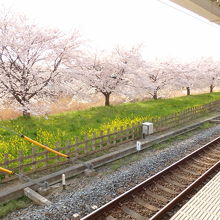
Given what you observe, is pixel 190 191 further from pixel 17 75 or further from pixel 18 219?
pixel 17 75

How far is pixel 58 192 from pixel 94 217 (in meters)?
2.38

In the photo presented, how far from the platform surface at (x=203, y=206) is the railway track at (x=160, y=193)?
0.38 meters

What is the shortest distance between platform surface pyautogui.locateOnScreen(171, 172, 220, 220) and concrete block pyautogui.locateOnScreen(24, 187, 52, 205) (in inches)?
155

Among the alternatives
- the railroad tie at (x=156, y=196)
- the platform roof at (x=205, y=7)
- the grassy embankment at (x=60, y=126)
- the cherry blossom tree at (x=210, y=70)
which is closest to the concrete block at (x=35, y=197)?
the grassy embankment at (x=60, y=126)

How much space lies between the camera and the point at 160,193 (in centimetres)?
827

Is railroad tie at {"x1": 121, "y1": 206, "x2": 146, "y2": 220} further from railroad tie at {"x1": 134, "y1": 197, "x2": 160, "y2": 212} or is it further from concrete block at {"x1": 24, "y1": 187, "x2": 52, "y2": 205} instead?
concrete block at {"x1": 24, "y1": 187, "x2": 52, "y2": 205}

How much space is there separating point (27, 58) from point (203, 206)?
15842 millimetres

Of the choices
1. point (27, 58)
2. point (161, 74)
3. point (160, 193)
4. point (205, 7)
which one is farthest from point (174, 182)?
point (161, 74)

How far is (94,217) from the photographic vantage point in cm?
668

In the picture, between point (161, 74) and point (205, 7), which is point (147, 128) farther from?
point (161, 74)

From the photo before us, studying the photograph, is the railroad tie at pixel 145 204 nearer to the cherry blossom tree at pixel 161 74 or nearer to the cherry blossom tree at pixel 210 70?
the cherry blossom tree at pixel 161 74

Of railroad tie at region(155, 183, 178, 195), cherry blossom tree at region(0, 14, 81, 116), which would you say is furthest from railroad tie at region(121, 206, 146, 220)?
cherry blossom tree at region(0, 14, 81, 116)

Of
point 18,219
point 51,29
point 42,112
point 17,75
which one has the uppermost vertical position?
point 51,29

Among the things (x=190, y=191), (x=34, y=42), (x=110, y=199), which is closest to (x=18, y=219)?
(x=110, y=199)
